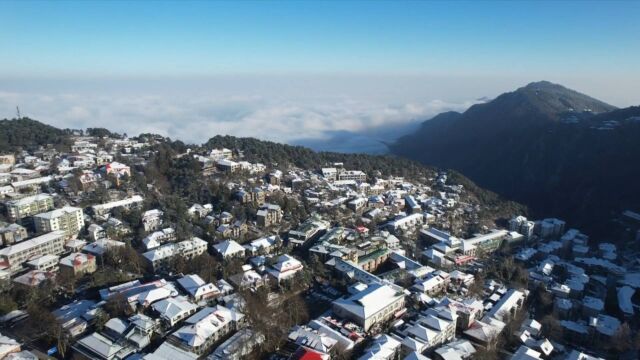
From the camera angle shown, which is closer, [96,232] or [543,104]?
[96,232]

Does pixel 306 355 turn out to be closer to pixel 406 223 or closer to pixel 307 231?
pixel 307 231

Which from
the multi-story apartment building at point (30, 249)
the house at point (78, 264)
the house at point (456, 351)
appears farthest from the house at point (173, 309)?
the house at point (456, 351)

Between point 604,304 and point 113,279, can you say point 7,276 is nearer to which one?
point 113,279

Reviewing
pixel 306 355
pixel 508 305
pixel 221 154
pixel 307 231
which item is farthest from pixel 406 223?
pixel 221 154

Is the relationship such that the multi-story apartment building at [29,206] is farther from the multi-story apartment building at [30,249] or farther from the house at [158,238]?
the house at [158,238]

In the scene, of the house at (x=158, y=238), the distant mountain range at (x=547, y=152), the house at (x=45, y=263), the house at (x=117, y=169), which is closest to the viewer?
the house at (x=45, y=263)

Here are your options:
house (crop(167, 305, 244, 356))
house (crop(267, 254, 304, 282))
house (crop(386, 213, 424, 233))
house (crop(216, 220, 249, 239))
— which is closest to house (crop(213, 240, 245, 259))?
house (crop(216, 220, 249, 239))
